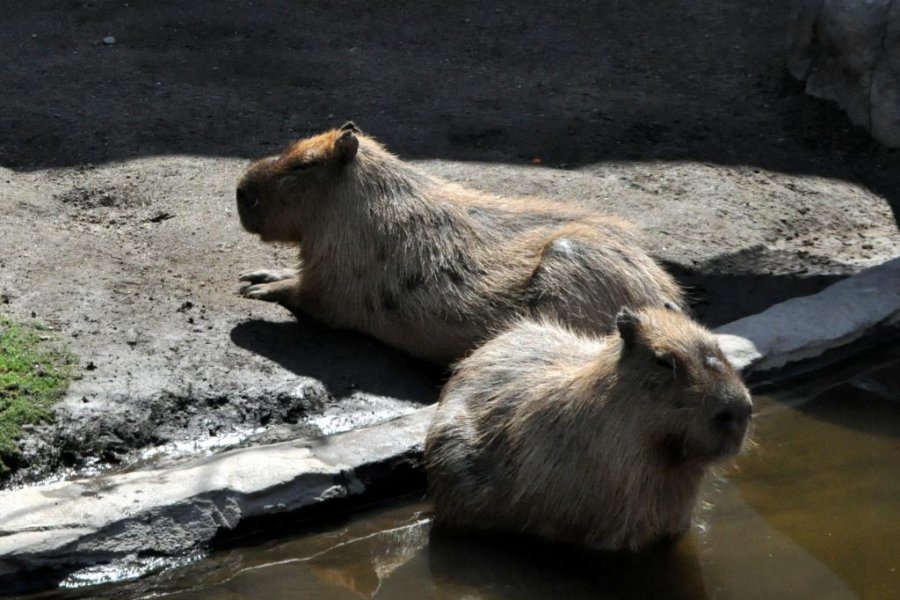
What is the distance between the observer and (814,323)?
6.09 meters

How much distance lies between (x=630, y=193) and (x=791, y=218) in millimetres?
907

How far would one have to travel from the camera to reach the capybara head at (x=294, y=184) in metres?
→ 6.11

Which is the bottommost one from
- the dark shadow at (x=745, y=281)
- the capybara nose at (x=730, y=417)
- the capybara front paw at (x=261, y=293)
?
the capybara front paw at (x=261, y=293)

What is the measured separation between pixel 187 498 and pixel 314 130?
410cm

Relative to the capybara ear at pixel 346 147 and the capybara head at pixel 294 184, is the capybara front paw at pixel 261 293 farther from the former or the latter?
the capybara ear at pixel 346 147

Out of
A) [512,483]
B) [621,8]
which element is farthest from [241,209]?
[621,8]

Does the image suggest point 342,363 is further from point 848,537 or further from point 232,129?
point 232,129

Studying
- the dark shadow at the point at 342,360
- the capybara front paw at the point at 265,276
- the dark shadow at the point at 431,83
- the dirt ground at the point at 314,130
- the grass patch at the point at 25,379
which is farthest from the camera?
the dark shadow at the point at 431,83

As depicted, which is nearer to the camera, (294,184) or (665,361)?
(665,361)

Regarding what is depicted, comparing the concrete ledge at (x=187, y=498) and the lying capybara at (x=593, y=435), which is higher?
the lying capybara at (x=593, y=435)

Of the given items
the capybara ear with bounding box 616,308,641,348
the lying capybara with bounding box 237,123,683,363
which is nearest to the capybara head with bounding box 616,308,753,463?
the capybara ear with bounding box 616,308,641,348

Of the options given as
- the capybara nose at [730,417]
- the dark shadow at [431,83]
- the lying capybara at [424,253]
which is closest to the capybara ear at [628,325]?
the capybara nose at [730,417]

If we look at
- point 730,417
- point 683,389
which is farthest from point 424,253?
point 730,417

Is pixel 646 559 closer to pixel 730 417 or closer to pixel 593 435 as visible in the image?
pixel 593 435
